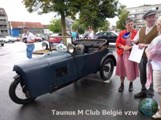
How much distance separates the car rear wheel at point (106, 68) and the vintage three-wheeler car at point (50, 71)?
0.35ft

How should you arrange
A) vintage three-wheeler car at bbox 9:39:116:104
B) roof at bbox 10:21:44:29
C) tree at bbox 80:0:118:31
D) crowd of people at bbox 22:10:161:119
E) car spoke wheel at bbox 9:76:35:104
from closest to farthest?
crowd of people at bbox 22:10:161:119
vintage three-wheeler car at bbox 9:39:116:104
car spoke wheel at bbox 9:76:35:104
tree at bbox 80:0:118:31
roof at bbox 10:21:44:29

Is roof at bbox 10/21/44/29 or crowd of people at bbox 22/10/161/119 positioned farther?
roof at bbox 10/21/44/29

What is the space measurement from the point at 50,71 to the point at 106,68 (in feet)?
6.77

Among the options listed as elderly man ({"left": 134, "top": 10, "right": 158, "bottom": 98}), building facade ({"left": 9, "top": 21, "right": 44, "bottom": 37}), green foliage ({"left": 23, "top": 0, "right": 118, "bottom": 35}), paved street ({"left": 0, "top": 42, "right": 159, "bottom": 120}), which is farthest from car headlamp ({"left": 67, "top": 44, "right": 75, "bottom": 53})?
building facade ({"left": 9, "top": 21, "right": 44, "bottom": 37})

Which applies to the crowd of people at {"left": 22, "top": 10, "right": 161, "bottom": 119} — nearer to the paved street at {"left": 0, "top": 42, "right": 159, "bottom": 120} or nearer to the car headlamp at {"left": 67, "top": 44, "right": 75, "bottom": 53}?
the paved street at {"left": 0, "top": 42, "right": 159, "bottom": 120}

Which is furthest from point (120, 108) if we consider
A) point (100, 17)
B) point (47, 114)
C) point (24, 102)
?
point (100, 17)

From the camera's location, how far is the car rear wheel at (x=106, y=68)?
460 cm

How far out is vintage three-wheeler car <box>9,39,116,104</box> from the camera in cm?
308

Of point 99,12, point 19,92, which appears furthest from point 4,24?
point 19,92

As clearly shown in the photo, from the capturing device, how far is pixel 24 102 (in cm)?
339

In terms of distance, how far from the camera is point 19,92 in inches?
135

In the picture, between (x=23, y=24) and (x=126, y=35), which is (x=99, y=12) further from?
(x=23, y=24)

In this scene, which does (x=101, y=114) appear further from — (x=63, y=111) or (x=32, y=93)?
(x=32, y=93)

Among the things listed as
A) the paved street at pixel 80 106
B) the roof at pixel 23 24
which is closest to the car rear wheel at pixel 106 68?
the paved street at pixel 80 106
